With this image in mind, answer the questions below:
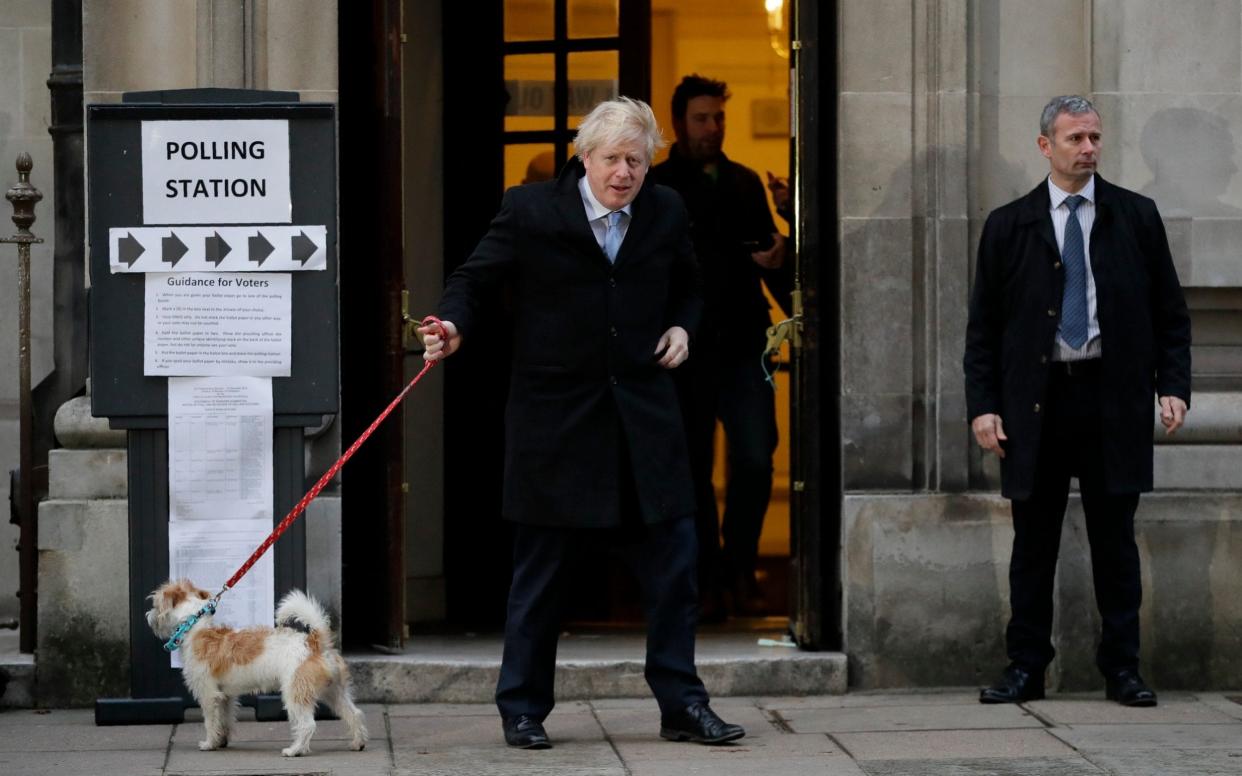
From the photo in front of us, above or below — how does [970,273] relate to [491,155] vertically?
below

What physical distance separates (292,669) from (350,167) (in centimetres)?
225

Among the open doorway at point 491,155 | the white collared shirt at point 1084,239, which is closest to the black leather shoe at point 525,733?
the white collared shirt at point 1084,239

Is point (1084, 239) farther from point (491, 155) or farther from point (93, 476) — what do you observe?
point (93, 476)

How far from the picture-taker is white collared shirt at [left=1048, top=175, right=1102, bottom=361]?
7.13m

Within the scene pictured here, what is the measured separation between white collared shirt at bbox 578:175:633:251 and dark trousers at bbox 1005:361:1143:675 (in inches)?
64.8

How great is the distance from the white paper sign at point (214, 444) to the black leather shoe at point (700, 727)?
4.91ft

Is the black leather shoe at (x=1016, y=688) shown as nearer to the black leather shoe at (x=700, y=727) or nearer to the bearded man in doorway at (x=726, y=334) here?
the black leather shoe at (x=700, y=727)

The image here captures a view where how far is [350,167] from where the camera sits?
306 inches

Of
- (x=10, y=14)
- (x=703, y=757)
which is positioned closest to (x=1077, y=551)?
(x=703, y=757)

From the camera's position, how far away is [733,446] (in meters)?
9.16

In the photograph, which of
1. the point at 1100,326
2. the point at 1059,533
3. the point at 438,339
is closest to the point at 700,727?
the point at 438,339

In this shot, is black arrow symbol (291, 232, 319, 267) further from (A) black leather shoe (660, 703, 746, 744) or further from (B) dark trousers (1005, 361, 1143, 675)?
(B) dark trousers (1005, 361, 1143, 675)

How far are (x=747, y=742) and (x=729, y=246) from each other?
317 cm

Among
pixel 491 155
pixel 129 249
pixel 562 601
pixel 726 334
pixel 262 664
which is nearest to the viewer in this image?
pixel 262 664
